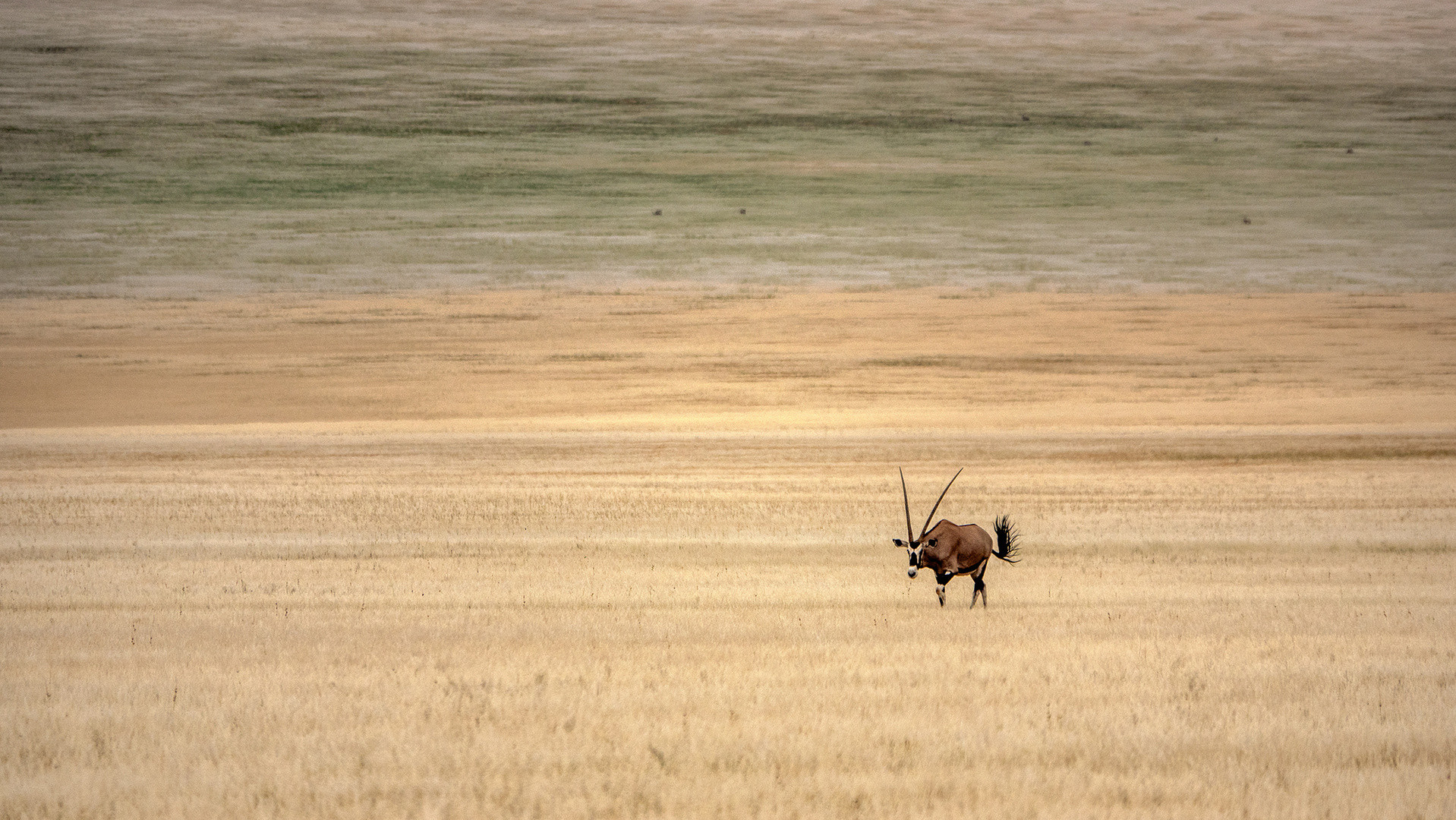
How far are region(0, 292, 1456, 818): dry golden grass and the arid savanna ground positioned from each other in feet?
0.23

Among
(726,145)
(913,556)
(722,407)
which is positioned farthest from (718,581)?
(726,145)

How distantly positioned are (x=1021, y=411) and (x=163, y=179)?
35.3m

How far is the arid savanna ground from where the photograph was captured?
280 inches

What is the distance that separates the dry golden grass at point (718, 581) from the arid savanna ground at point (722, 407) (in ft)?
0.23

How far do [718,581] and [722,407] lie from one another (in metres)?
18.1

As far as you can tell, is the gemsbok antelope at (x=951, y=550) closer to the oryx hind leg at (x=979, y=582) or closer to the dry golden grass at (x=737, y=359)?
the oryx hind leg at (x=979, y=582)

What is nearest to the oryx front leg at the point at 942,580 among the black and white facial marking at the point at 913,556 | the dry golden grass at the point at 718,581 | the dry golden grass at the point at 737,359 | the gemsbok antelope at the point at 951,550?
the gemsbok antelope at the point at 951,550

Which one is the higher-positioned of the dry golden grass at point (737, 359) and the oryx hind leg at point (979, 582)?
the dry golden grass at point (737, 359)

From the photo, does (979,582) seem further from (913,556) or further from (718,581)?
(718,581)

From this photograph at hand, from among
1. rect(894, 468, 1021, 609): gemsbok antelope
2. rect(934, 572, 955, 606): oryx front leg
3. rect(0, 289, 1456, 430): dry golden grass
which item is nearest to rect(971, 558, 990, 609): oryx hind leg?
rect(894, 468, 1021, 609): gemsbok antelope

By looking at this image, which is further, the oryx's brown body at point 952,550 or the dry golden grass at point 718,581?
the oryx's brown body at point 952,550

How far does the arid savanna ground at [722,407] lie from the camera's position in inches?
280

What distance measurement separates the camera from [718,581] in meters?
13.0

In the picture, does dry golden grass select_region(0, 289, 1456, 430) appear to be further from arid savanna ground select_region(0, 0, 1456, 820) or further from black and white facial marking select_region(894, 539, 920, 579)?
black and white facial marking select_region(894, 539, 920, 579)
